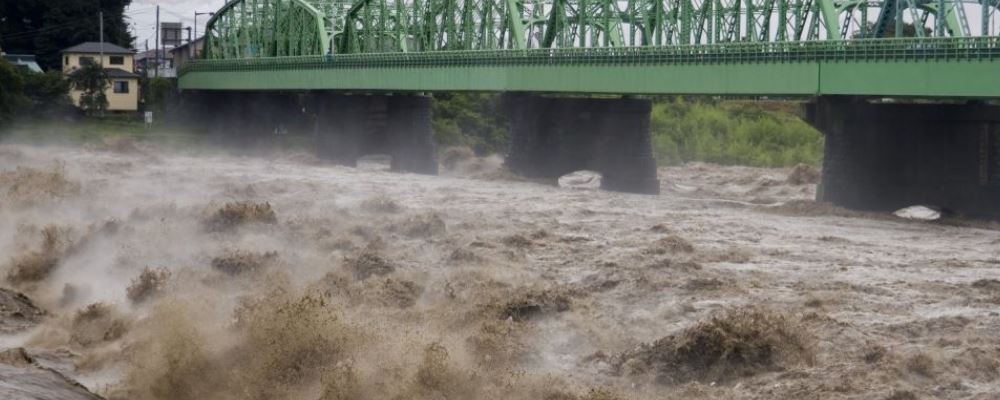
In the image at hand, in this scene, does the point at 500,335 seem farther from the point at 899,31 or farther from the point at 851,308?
the point at 899,31

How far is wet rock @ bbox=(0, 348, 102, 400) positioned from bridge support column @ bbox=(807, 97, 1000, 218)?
39573 mm

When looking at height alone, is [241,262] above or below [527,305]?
above

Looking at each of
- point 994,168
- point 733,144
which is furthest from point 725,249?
point 733,144

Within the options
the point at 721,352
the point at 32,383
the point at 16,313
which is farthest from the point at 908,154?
the point at 32,383

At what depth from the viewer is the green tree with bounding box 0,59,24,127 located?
99250 millimetres

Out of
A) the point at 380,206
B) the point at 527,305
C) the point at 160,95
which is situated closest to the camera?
the point at 527,305

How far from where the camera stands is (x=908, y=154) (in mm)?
61281

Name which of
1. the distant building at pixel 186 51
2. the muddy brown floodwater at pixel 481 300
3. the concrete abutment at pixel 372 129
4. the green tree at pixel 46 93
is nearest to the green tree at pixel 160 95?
the green tree at pixel 46 93

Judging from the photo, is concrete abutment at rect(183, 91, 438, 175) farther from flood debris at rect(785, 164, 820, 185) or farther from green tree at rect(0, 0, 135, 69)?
green tree at rect(0, 0, 135, 69)

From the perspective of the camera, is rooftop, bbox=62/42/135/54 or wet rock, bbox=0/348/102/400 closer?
wet rock, bbox=0/348/102/400

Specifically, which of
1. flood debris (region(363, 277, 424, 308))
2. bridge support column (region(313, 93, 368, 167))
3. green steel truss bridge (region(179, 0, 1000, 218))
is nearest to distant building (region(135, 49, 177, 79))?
green steel truss bridge (region(179, 0, 1000, 218))

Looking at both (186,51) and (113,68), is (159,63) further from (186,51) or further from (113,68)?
(113,68)

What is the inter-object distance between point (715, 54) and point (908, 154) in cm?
800

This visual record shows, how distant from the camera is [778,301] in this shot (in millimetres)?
34844
